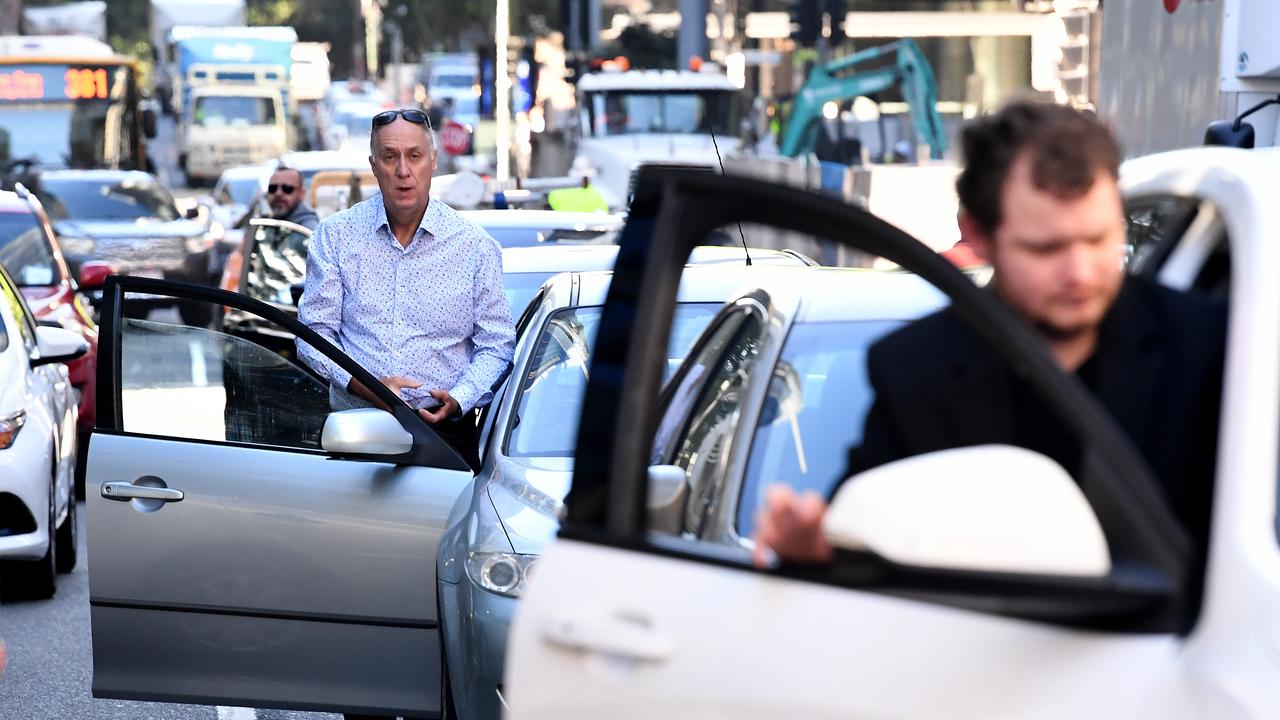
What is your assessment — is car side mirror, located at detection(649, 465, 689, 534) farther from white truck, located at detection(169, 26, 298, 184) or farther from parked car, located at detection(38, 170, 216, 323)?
white truck, located at detection(169, 26, 298, 184)

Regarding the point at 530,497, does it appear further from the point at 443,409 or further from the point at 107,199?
the point at 107,199

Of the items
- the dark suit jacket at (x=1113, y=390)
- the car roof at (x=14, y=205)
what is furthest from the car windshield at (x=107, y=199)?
the dark suit jacket at (x=1113, y=390)

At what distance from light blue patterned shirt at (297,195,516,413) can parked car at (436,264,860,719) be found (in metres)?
0.15

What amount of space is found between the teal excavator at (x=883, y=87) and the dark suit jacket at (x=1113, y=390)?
75.0 ft

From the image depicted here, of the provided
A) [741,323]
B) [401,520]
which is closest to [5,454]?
[401,520]

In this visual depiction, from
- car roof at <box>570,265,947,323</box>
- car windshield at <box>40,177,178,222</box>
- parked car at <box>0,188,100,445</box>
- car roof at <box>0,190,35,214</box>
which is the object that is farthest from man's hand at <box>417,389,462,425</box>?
car windshield at <box>40,177,178,222</box>

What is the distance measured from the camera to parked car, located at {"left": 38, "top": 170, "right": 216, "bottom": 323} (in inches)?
838

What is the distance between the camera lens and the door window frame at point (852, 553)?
2.22 m

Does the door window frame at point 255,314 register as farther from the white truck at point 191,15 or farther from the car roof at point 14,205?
the white truck at point 191,15

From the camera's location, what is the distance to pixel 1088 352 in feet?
8.46

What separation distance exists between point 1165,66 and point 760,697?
820 cm

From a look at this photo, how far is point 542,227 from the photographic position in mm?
9789

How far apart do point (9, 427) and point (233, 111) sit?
46.1 m

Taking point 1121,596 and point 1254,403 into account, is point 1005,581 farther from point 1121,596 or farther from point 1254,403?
point 1254,403
